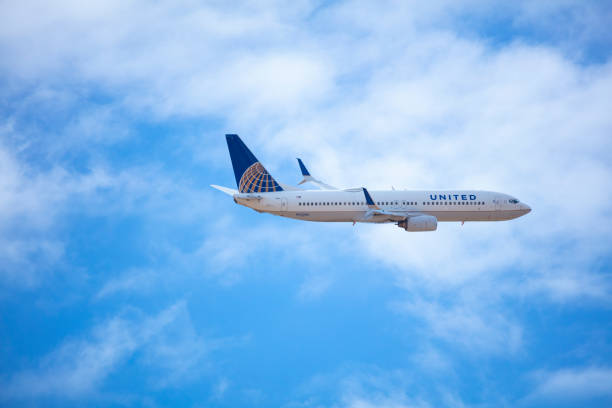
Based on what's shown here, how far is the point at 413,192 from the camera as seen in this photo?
66438mm

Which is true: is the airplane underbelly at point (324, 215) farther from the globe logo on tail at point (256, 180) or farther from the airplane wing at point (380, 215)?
the globe logo on tail at point (256, 180)

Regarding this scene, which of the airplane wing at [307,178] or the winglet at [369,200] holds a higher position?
the airplane wing at [307,178]

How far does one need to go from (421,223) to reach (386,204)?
14.9ft

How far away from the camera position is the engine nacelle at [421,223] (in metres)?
64.1

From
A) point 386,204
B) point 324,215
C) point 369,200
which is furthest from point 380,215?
point 324,215

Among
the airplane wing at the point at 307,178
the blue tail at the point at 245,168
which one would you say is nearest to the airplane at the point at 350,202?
the blue tail at the point at 245,168

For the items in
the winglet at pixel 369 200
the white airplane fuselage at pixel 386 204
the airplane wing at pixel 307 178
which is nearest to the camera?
the winglet at pixel 369 200

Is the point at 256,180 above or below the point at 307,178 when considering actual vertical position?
below

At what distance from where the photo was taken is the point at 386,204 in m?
65.2

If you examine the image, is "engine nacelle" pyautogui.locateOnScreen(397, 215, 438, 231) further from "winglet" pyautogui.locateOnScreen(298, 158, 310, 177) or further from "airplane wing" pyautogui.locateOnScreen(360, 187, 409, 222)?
"winglet" pyautogui.locateOnScreen(298, 158, 310, 177)

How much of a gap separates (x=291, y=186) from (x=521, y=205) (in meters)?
28.8

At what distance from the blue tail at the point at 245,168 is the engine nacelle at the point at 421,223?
663 inches

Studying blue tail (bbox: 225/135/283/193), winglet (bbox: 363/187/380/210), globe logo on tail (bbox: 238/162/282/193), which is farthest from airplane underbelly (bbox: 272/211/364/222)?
blue tail (bbox: 225/135/283/193)

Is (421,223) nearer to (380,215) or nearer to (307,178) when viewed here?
(380,215)
